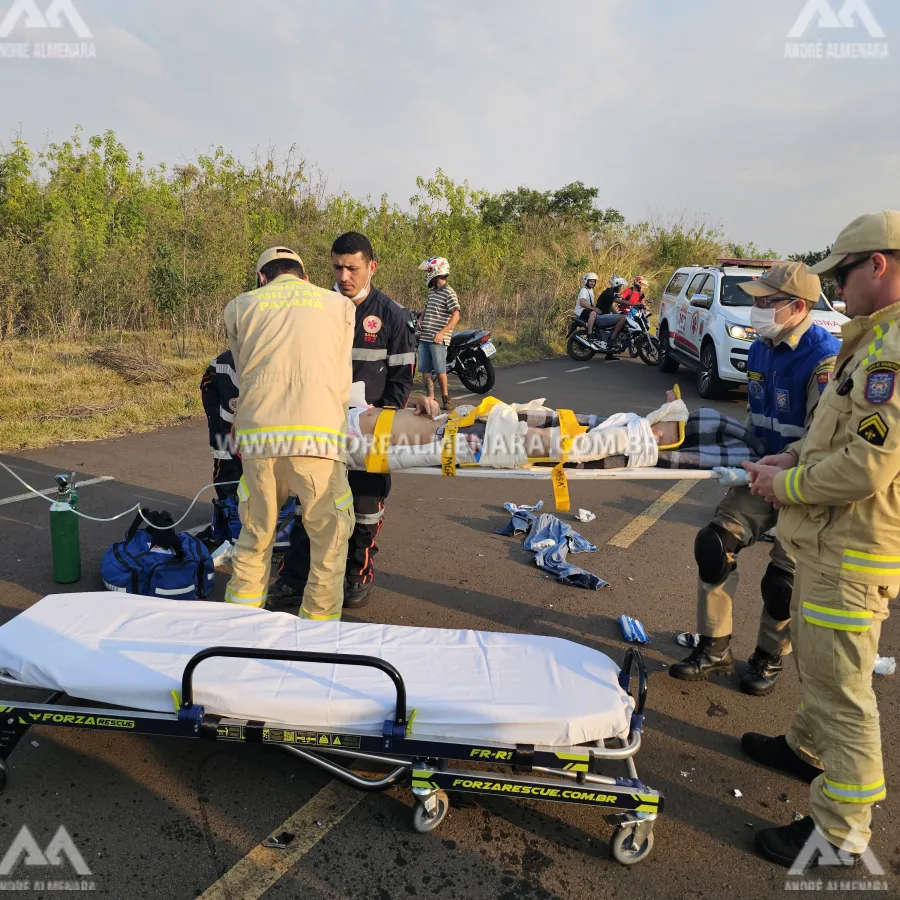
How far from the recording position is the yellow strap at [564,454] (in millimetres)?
3275

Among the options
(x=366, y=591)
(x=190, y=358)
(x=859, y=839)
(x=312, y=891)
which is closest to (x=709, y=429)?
(x=859, y=839)

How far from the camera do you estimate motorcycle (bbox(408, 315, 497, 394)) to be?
1136cm

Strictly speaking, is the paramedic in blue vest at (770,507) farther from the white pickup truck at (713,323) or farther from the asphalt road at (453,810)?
the white pickup truck at (713,323)

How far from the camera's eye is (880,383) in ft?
7.24

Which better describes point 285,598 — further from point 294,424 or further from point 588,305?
point 588,305

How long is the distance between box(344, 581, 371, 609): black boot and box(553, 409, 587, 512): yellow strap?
1.54 metres

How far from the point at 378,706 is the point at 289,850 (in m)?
0.60

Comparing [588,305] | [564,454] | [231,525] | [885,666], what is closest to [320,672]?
[564,454]

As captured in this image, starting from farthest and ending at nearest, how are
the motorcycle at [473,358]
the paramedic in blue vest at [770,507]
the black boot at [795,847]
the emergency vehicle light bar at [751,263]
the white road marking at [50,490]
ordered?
the emergency vehicle light bar at [751,263] → the motorcycle at [473,358] → the white road marking at [50,490] → the paramedic in blue vest at [770,507] → the black boot at [795,847]

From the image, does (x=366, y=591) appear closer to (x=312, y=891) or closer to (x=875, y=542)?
(x=312, y=891)

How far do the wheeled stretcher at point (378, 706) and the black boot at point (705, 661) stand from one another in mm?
1011

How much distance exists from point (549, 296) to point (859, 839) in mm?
16880

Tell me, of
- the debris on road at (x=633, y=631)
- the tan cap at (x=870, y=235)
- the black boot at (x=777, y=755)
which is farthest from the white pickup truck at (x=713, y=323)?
the tan cap at (x=870, y=235)

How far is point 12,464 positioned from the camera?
22.3ft
